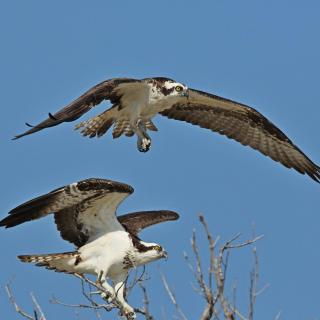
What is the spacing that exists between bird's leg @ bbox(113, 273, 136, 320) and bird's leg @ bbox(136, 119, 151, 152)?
7.37ft

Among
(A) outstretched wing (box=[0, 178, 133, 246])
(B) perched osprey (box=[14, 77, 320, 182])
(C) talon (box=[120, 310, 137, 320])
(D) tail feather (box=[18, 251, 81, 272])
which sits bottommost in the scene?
(C) talon (box=[120, 310, 137, 320])

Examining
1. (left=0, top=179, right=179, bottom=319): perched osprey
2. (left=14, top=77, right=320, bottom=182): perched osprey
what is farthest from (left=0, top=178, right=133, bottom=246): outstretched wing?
(left=14, top=77, right=320, bottom=182): perched osprey

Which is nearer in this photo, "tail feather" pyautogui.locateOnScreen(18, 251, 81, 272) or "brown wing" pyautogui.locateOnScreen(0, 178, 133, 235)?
"brown wing" pyautogui.locateOnScreen(0, 178, 133, 235)

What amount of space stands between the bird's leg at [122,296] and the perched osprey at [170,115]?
173 centimetres

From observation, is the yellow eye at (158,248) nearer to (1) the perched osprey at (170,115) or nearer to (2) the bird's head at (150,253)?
(2) the bird's head at (150,253)

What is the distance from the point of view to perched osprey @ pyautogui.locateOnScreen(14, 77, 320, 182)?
11156mm

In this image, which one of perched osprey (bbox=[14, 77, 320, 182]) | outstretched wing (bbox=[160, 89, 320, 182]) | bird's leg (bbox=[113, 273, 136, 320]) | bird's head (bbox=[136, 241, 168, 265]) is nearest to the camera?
bird's leg (bbox=[113, 273, 136, 320])

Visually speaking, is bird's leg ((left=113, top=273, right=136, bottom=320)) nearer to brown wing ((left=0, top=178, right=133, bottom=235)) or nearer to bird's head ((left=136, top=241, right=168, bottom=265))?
bird's head ((left=136, top=241, right=168, bottom=265))

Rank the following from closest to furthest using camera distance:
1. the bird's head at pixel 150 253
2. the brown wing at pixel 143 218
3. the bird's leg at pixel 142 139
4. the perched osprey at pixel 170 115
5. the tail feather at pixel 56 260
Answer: the tail feather at pixel 56 260
the bird's head at pixel 150 253
the perched osprey at pixel 170 115
the brown wing at pixel 143 218
the bird's leg at pixel 142 139

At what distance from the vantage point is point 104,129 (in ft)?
42.6

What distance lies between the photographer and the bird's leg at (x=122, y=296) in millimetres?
9688

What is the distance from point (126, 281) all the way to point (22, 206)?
51.1 inches

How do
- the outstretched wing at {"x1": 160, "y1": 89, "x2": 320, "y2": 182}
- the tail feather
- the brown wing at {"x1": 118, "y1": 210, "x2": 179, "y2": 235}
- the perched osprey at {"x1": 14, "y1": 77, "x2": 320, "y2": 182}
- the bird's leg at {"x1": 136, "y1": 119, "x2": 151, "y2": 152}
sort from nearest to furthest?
the tail feather, the perched osprey at {"x1": 14, "y1": 77, "x2": 320, "y2": 182}, the brown wing at {"x1": 118, "y1": 210, "x2": 179, "y2": 235}, the bird's leg at {"x1": 136, "y1": 119, "x2": 151, "y2": 152}, the outstretched wing at {"x1": 160, "y1": 89, "x2": 320, "y2": 182}

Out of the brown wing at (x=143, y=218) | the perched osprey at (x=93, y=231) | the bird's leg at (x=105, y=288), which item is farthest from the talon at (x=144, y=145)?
the bird's leg at (x=105, y=288)
